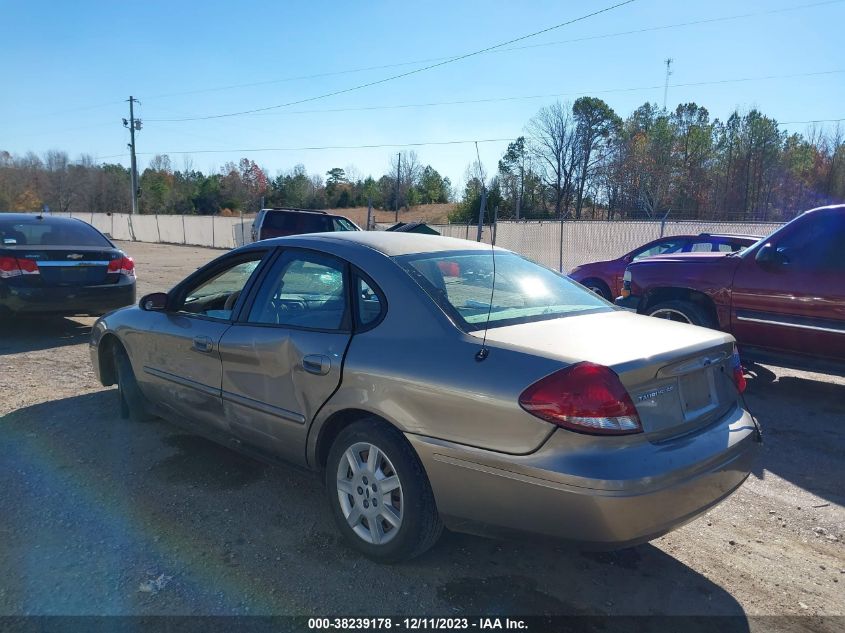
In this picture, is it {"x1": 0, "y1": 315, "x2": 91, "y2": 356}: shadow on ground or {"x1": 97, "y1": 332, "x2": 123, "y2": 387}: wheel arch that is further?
{"x1": 0, "y1": 315, "x2": 91, "y2": 356}: shadow on ground

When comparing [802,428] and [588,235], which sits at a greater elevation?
[588,235]

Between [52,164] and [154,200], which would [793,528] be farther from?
[52,164]

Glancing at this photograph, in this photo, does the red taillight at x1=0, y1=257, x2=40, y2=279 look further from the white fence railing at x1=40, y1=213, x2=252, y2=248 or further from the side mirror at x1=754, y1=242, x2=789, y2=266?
the white fence railing at x1=40, y1=213, x2=252, y2=248

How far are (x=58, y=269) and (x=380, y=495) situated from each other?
21.6 ft

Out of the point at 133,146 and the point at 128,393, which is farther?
the point at 133,146

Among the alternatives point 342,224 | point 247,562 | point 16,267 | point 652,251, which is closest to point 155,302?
point 247,562

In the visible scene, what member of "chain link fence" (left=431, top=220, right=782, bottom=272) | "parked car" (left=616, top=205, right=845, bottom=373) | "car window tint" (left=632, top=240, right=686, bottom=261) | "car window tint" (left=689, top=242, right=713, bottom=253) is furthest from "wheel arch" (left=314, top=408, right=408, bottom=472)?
"chain link fence" (left=431, top=220, right=782, bottom=272)

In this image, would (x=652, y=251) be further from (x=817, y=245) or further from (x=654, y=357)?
(x=654, y=357)

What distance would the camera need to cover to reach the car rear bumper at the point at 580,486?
7.70 ft

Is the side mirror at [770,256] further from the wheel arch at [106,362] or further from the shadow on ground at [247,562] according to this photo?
the wheel arch at [106,362]

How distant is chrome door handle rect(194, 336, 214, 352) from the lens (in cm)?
380

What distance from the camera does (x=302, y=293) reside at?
372 cm

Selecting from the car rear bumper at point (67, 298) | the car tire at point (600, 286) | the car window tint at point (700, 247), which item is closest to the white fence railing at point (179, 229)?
the car tire at point (600, 286)

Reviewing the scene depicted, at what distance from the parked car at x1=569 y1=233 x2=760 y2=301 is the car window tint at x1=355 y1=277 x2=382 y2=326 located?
7.47m
